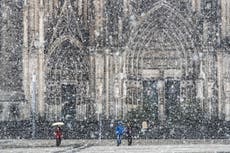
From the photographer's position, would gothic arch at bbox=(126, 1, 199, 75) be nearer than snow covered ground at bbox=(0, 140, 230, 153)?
No

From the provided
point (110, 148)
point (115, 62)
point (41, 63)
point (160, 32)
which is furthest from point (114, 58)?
point (110, 148)

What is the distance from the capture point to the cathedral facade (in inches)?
1704

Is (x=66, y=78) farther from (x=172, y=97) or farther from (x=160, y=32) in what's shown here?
(x=172, y=97)

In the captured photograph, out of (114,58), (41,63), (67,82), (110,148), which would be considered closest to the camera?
(110,148)

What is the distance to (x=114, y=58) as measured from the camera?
43781 millimetres

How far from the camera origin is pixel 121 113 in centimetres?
4350

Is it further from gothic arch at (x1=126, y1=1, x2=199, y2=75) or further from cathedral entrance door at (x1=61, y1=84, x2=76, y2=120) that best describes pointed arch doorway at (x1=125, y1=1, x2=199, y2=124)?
cathedral entrance door at (x1=61, y1=84, x2=76, y2=120)

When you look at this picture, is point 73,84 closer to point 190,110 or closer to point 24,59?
point 24,59

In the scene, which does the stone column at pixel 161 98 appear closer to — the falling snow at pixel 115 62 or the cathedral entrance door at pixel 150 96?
the falling snow at pixel 115 62

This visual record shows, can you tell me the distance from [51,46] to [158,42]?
20.7 feet

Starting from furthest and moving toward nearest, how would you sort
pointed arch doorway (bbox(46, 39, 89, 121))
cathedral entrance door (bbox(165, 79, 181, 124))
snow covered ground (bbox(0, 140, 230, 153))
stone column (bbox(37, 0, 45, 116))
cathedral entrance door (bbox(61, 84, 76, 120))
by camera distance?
cathedral entrance door (bbox(61, 84, 76, 120)), cathedral entrance door (bbox(165, 79, 181, 124)), pointed arch doorway (bbox(46, 39, 89, 121)), stone column (bbox(37, 0, 45, 116)), snow covered ground (bbox(0, 140, 230, 153))

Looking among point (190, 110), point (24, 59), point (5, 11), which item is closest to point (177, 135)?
point (190, 110)

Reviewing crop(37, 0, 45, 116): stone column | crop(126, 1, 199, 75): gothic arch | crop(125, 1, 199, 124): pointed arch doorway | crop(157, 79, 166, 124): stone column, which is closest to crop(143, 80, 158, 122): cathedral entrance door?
crop(125, 1, 199, 124): pointed arch doorway

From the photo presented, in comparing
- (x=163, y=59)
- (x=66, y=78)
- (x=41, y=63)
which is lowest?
(x=66, y=78)
